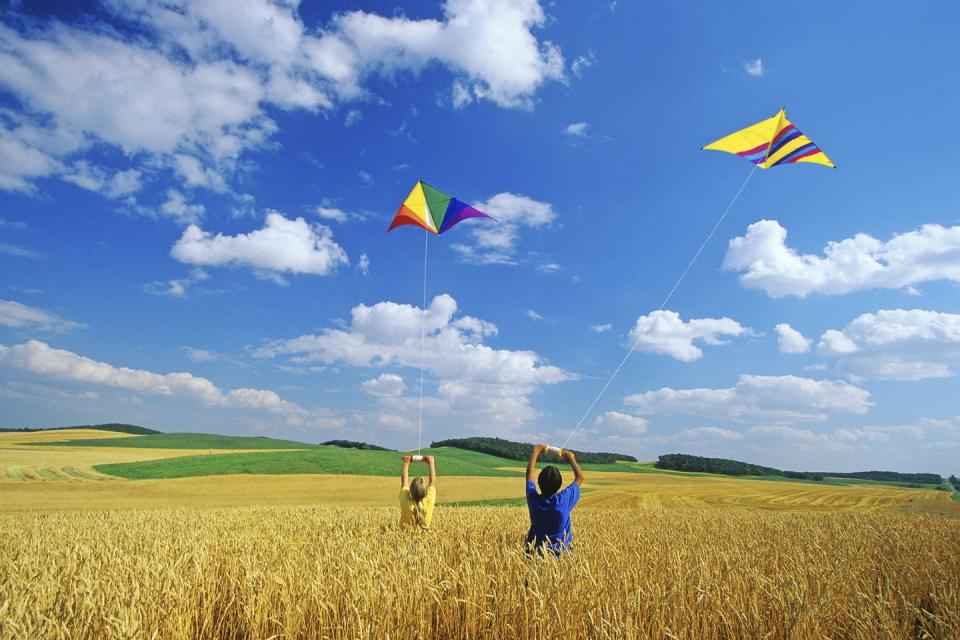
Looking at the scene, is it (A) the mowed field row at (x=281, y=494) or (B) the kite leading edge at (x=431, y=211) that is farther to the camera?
(A) the mowed field row at (x=281, y=494)

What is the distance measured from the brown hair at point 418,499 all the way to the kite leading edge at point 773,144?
34.1 feet

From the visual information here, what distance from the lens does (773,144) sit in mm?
12961

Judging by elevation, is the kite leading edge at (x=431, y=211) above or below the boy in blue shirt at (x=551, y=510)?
above

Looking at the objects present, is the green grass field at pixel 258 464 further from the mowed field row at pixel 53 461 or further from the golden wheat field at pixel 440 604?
the golden wheat field at pixel 440 604

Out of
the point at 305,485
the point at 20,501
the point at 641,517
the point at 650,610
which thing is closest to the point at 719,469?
the point at 305,485

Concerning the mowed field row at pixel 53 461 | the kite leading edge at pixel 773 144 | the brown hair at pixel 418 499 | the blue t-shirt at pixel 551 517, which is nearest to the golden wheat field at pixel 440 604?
the blue t-shirt at pixel 551 517

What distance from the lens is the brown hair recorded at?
25.6 ft

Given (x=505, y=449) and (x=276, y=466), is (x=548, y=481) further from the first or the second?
(x=505, y=449)

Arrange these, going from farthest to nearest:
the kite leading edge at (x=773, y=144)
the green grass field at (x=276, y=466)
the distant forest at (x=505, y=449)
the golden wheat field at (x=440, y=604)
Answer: the distant forest at (x=505, y=449), the green grass field at (x=276, y=466), the kite leading edge at (x=773, y=144), the golden wheat field at (x=440, y=604)

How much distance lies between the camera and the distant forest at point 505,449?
301ft

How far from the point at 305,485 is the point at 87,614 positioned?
1567 inches

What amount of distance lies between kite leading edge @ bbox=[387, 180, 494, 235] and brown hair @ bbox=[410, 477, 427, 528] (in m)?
8.80

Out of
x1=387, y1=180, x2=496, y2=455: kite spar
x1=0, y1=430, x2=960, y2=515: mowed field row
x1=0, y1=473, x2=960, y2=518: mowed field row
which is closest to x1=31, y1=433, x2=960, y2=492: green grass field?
x1=0, y1=430, x2=960, y2=515: mowed field row

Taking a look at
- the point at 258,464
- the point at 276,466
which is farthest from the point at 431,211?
the point at 258,464
